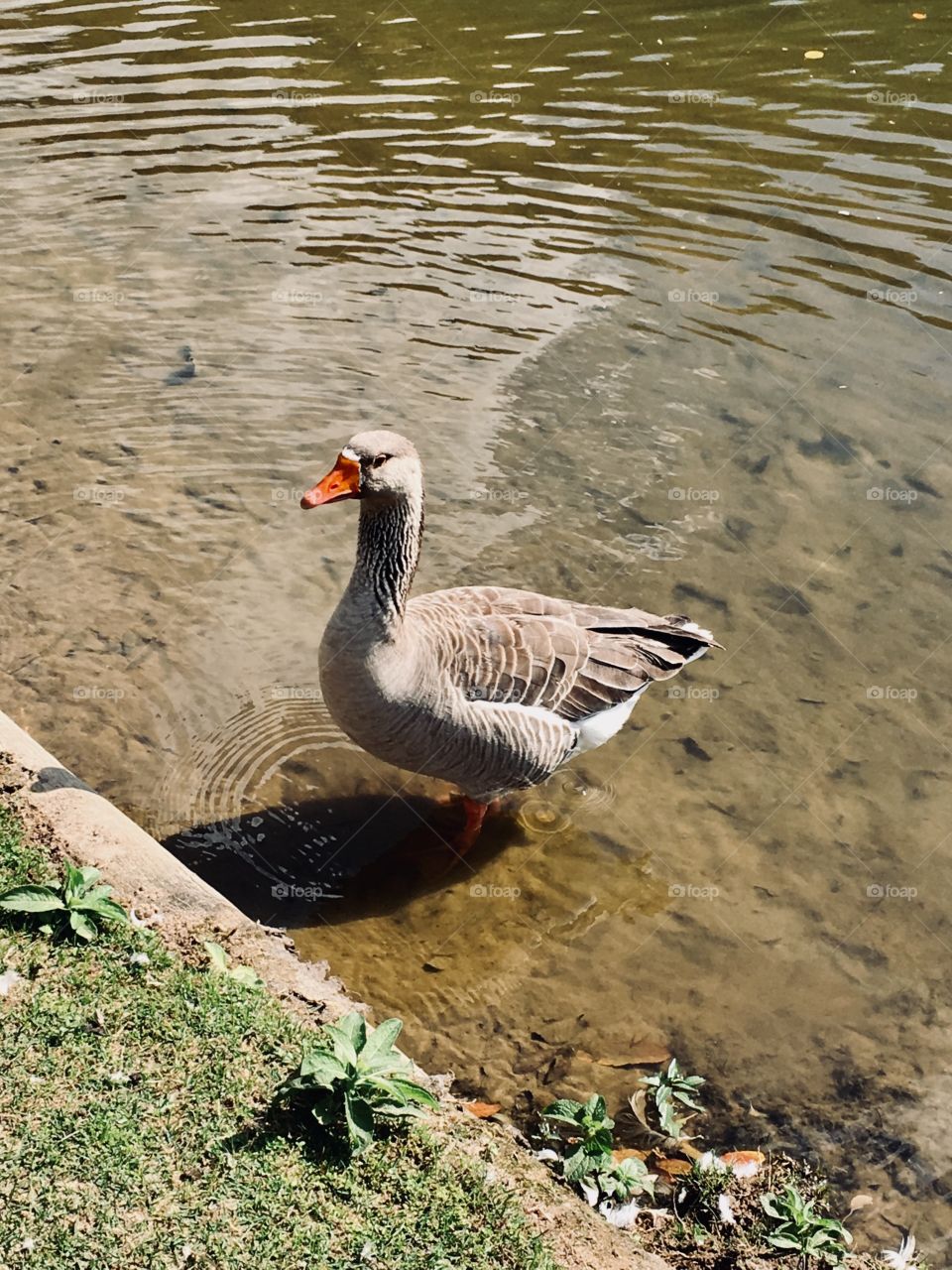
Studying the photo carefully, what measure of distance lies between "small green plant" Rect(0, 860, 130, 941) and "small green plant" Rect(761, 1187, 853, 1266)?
2.64 m

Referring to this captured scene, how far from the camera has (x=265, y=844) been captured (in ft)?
19.8

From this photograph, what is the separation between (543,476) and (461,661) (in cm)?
296

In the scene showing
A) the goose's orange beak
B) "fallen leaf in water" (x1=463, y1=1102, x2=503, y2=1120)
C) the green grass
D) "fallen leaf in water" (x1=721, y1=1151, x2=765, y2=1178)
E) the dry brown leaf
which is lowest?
"fallen leaf in water" (x1=721, y1=1151, x2=765, y2=1178)

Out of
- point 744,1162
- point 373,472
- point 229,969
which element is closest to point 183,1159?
point 229,969

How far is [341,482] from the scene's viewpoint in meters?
5.30

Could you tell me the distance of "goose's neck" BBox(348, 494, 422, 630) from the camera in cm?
549

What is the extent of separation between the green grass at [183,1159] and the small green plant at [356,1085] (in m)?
0.10

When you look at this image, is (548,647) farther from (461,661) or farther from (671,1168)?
A: (671,1168)

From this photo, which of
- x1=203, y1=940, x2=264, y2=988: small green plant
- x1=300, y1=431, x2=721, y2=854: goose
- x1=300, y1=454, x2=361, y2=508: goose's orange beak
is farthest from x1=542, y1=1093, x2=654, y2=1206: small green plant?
x1=300, y1=454, x2=361, y2=508: goose's orange beak

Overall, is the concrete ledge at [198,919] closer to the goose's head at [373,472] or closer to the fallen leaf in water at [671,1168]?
the fallen leaf in water at [671,1168]

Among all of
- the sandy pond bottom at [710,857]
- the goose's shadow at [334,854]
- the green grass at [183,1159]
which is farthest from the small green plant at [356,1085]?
the goose's shadow at [334,854]

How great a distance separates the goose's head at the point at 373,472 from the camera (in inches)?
208

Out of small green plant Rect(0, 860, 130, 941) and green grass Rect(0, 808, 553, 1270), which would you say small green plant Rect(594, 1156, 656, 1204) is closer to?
green grass Rect(0, 808, 553, 1270)

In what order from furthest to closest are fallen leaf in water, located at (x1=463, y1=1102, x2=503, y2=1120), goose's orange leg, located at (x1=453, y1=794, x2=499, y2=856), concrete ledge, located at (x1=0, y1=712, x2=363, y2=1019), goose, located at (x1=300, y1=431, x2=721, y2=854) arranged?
1. goose's orange leg, located at (x1=453, y1=794, x2=499, y2=856)
2. goose, located at (x1=300, y1=431, x2=721, y2=854)
3. fallen leaf in water, located at (x1=463, y1=1102, x2=503, y2=1120)
4. concrete ledge, located at (x1=0, y1=712, x2=363, y2=1019)
